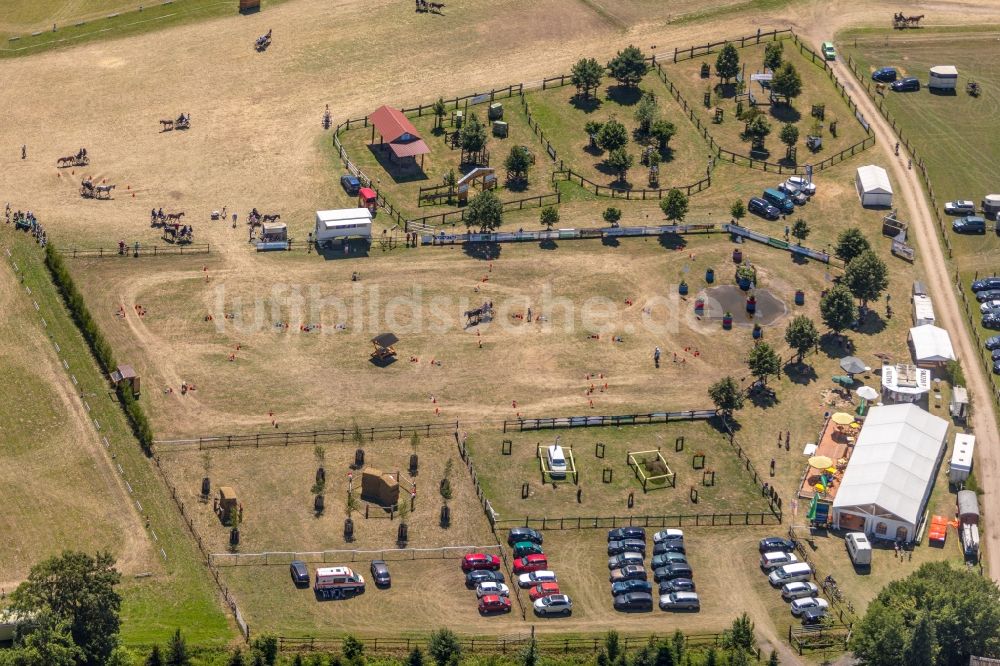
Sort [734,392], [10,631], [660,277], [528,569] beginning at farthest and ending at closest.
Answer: [660,277] < [734,392] < [528,569] < [10,631]

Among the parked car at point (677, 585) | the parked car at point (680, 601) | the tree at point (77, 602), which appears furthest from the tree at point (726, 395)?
the tree at point (77, 602)

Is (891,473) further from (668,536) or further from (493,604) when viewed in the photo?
(493,604)

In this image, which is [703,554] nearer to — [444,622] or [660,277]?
[444,622]

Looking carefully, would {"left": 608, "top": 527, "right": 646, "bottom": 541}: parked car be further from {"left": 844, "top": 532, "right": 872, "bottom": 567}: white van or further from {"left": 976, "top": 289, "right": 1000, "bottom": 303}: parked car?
{"left": 976, "top": 289, "right": 1000, "bottom": 303}: parked car

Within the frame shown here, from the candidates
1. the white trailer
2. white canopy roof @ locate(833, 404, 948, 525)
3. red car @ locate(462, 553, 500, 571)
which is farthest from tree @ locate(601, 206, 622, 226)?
red car @ locate(462, 553, 500, 571)

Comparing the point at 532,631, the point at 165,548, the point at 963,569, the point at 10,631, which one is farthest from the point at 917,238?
the point at 10,631
